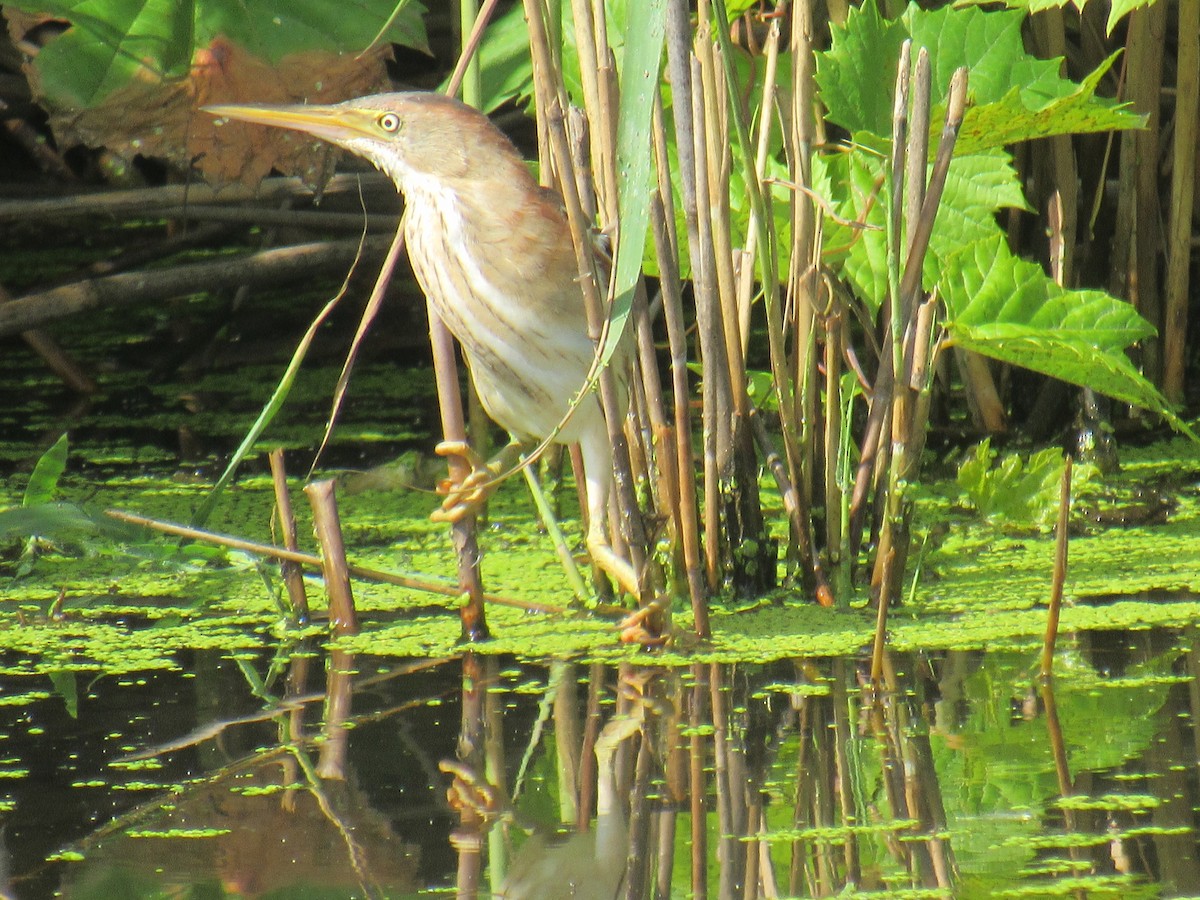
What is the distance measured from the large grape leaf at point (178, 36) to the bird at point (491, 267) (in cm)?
63

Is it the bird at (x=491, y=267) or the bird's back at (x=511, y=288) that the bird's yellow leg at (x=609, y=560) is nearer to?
the bird at (x=491, y=267)

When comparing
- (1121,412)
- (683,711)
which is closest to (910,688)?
(683,711)

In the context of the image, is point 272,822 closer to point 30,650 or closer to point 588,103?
point 30,650

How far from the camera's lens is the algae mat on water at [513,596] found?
2287 millimetres

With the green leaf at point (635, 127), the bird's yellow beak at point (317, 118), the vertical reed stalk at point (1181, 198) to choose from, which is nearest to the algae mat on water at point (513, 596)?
the vertical reed stalk at point (1181, 198)

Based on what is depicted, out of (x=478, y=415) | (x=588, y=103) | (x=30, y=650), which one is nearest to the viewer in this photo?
(x=588, y=103)

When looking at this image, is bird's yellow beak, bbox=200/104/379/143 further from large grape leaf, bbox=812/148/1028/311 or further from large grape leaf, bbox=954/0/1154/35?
large grape leaf, bbox=954/0/1154/35

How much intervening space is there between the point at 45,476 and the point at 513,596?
0.69m

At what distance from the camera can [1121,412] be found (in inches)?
133

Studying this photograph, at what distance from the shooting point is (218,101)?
2998 millimetres

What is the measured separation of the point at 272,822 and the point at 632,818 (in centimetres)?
37

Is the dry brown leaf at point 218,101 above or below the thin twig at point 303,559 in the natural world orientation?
above

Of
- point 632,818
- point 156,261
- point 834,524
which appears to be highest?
point 156,261

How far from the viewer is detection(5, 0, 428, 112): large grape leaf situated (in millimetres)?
2924
